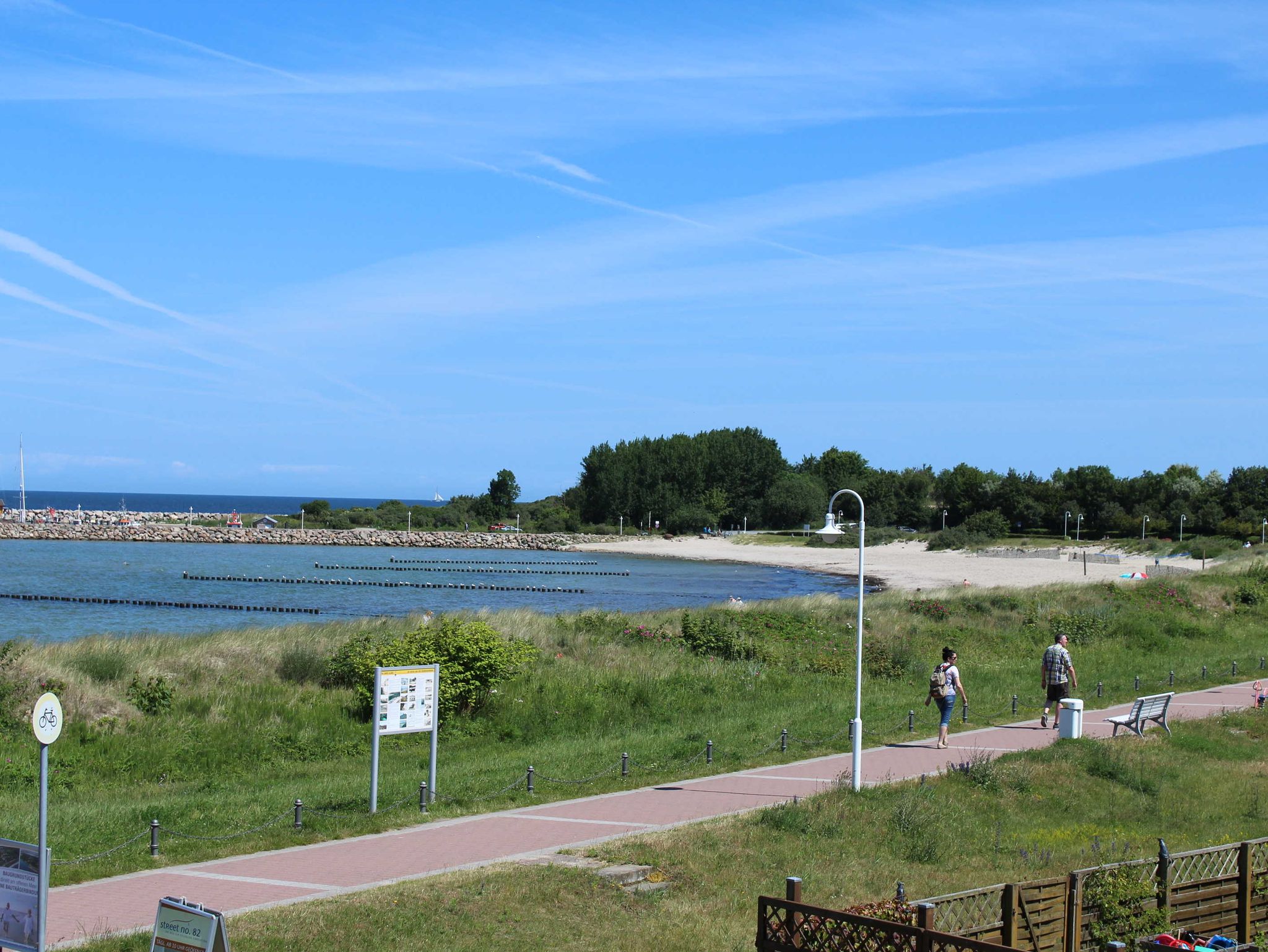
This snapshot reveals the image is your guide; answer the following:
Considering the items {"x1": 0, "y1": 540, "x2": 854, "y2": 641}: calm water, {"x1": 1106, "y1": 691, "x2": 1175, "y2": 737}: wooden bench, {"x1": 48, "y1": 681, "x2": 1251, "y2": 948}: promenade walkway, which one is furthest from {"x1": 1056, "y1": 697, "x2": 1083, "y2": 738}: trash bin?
{"x1": 0, "y1": 540, "x2": 854, "y2": 641}: calm water

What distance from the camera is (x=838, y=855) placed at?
12.5 metres

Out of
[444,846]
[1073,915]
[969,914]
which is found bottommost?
[444,846]

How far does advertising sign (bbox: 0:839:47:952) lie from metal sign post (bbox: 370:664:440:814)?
6.34m

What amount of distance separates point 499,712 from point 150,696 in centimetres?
634

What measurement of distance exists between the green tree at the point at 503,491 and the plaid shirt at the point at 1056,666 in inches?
5620

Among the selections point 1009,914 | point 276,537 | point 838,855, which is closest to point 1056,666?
point 838,855

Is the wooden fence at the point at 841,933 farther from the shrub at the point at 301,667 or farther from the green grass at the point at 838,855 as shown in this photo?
the shrub at the point at 301,667

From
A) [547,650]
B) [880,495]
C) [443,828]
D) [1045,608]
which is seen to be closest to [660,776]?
[443,828]

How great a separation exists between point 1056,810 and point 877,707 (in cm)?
834

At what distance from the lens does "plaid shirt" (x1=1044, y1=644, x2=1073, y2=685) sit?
20859 millimetres

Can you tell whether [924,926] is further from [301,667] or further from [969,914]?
[301,667]

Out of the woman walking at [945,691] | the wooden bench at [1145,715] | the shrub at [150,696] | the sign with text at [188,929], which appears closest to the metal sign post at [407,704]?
the sign with text at [188,929]

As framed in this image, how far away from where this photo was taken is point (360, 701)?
21953mm

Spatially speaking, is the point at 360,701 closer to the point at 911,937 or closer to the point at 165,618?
the point at 911,937
